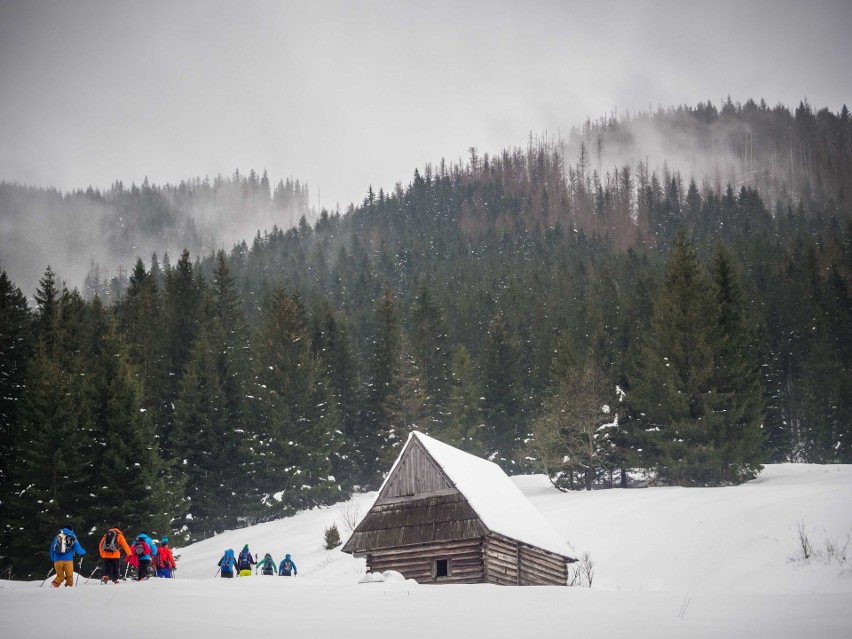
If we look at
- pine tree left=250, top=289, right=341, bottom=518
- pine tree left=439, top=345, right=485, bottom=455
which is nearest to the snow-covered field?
pine tree left=250, top=289, right=341, bottom=518

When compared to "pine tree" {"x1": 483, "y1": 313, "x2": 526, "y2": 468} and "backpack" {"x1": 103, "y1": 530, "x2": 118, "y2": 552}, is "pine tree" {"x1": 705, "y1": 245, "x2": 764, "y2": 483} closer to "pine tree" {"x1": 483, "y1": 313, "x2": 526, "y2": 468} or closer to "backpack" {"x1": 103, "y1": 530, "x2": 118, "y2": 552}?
"pine tree" {"x1": 483, "y1": 313, "x2": 526, "y2": 468}

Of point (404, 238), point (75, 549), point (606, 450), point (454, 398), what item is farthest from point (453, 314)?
point (75, 549)

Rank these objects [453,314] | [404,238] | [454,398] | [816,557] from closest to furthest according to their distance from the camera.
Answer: [816,557]
[454,398]
[453,314]
[404,238]

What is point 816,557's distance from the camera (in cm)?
3225

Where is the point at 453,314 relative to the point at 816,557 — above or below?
above

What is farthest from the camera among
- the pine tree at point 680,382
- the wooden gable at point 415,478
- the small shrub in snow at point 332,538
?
the pine tree at point 680,382

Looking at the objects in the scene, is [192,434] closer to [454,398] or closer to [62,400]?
[62,400]

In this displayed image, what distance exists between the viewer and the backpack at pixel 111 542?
752 inches

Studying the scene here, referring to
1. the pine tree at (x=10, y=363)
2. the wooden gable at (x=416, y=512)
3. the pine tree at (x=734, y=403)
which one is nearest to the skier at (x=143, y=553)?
the wooden gable at (x=416, y=512)

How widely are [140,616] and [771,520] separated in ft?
115

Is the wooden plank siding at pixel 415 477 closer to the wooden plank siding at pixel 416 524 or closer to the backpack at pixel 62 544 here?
the wooden plank siding at pixel 416 524

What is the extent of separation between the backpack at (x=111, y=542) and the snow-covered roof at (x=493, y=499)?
45.0ft

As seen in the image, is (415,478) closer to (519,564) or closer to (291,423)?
(519,564)

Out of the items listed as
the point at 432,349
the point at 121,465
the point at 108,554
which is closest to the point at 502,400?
the point at 432,349
